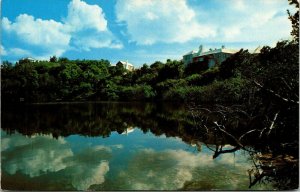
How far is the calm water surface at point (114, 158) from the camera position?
502 cm

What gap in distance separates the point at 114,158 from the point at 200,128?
2.39 meters

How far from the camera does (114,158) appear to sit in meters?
6.45

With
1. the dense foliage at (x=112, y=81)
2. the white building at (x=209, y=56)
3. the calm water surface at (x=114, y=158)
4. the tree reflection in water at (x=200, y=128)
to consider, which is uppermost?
the white building at (x=209, y=56)

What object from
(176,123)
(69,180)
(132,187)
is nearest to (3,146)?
(69,180)

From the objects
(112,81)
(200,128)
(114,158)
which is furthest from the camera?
(112,81)

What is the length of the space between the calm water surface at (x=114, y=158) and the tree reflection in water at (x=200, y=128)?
4 centimetres

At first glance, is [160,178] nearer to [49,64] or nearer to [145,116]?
[145,116]

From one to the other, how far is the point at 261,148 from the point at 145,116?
249 inches

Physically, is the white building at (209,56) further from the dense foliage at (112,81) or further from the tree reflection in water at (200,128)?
the tree reflection in water at (200,128)

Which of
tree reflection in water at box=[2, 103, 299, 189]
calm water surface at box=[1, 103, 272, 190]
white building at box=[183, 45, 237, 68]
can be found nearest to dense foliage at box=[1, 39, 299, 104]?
white building at box=[183, 45, 237, 68]

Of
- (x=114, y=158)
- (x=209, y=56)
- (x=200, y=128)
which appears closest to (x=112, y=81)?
(x=209, y=56)

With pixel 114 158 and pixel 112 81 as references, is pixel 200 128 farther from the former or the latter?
pixel 112 81

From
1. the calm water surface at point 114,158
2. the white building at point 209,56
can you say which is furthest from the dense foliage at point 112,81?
the calm water surface at point 114,158

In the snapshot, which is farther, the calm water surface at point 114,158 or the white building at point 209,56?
the white building at point 209,56
